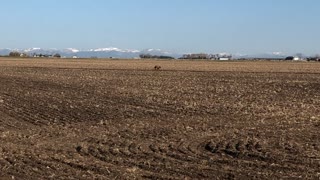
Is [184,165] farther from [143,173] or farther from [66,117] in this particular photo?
[66,117]

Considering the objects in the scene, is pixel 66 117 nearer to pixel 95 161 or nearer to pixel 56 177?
pixel 95 161

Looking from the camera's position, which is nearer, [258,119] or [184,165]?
[184,165]

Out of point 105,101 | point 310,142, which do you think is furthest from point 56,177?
point 105,101

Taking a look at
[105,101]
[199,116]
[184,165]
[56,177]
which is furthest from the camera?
[105,101]

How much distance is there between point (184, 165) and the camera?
10.2m

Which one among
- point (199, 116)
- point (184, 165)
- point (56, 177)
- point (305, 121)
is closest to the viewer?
point (56, 177)

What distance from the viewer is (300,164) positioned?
10375 millimetres

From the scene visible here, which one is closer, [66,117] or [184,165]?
[184,165]

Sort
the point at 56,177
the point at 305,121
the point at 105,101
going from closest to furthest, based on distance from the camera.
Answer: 1. the point at 56,177
2. the point at 305,121
3. the point at 105,101

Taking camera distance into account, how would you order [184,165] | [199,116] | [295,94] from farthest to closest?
[295,94] → [199,116] → [184,165]

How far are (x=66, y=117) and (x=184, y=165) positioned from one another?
8948mm

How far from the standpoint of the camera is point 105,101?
23656mm

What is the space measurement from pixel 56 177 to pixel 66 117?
935 cm

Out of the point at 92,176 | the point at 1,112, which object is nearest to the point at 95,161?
the point at 92,176
